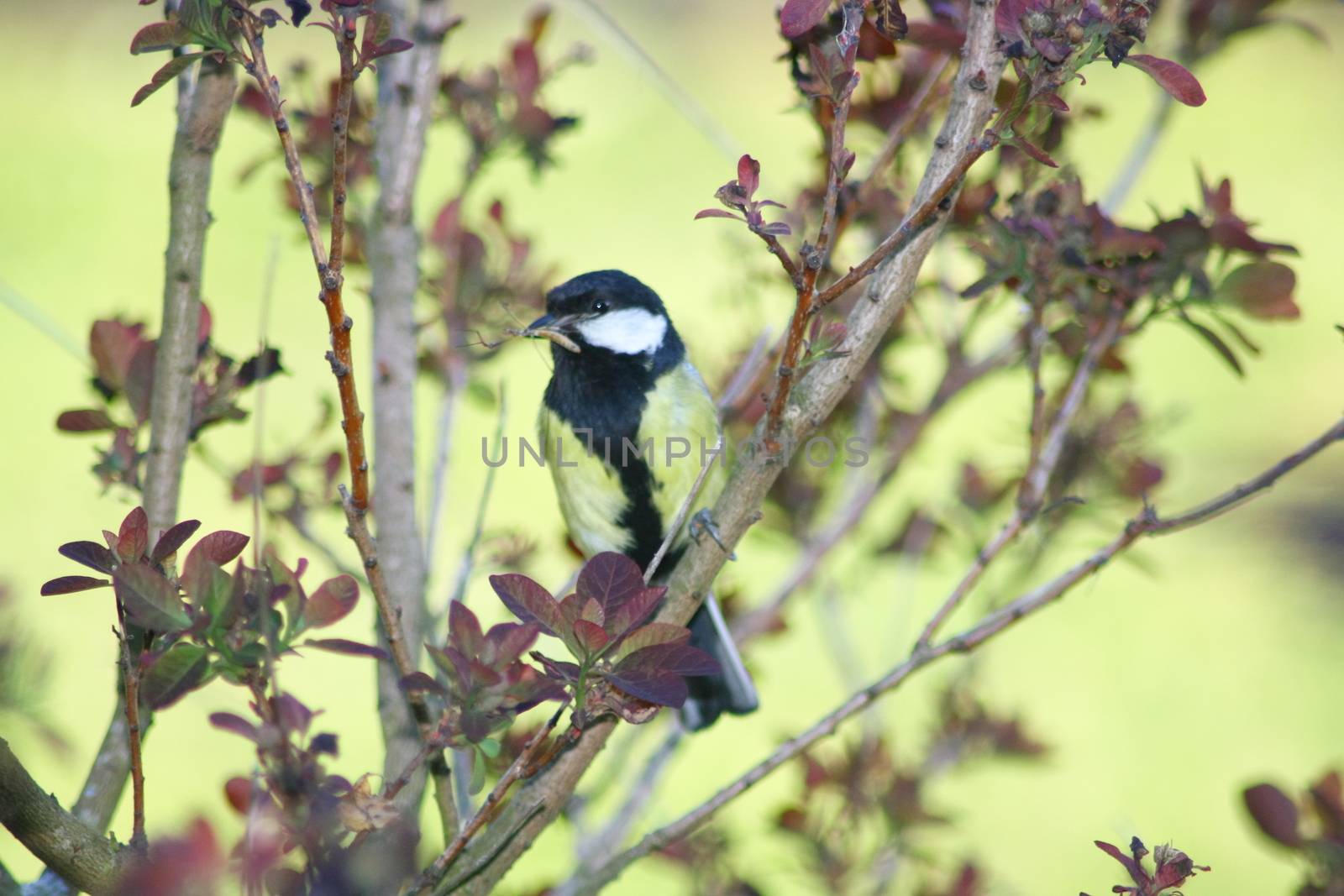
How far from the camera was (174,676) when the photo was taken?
99cm

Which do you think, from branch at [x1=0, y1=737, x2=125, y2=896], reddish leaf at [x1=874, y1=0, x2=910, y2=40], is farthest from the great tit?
branch at [x1=0, y1=737, x2=125, y2=896]

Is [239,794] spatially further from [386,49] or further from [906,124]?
[906,124]

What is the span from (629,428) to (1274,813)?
118 cm

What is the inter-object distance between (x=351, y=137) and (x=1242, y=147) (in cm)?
618

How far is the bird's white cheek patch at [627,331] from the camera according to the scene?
86.4 inches

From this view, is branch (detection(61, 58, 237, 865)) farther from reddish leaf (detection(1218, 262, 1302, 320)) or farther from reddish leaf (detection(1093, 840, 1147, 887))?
reddish leaf (detection(1218, 262, 1302, 320))

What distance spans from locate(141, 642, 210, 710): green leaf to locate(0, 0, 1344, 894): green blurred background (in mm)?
667

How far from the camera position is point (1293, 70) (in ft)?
25.2

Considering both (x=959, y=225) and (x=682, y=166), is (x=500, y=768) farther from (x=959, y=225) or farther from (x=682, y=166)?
(x=682, y=166)

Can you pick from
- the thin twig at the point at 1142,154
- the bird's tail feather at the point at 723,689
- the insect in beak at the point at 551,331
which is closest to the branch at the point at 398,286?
the insect in beak at the point at 551,331

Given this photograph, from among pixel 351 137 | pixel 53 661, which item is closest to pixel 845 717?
pixel 53 661

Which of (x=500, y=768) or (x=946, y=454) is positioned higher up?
(x=946, y=454)

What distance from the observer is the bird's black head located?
84.7 inches

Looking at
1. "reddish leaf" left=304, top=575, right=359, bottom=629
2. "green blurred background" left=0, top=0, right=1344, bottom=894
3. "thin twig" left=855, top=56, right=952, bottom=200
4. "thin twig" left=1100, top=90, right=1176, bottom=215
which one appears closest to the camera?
"reddish leaf" left=304, top=575, right=359, bottom=629
